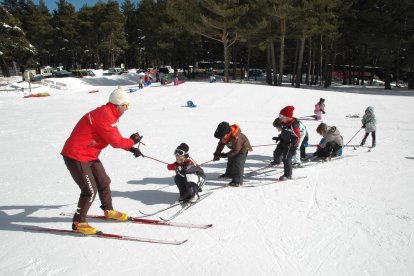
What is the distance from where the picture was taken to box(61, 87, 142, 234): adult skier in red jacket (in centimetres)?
404

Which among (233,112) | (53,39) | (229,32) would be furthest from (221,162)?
(53,39)

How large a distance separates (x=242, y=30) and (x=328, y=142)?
910 inches

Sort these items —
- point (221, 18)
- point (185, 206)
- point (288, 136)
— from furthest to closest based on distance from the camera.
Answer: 1. point (221, 18)
2. point (288, 136)
3. point (185, 206)

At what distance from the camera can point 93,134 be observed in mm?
4129

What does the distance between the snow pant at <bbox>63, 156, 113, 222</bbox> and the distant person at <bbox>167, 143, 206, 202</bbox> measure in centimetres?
127

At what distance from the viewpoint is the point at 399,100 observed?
755 inches

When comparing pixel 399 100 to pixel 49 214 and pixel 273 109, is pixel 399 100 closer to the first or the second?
pixel 273 109

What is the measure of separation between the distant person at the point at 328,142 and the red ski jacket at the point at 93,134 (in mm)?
5632

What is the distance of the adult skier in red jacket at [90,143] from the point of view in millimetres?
4035

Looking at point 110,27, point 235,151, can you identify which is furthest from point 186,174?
point 110,27

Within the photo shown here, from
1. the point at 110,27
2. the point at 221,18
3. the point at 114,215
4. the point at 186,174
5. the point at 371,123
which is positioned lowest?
the point at 114,215

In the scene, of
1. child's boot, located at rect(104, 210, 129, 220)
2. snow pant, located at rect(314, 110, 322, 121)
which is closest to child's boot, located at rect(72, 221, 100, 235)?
child's boot, located at rect(104, 210, 129, 220)

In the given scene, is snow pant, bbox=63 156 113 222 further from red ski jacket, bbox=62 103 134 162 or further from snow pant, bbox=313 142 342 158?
snow pant, bbox=313 142 342 158

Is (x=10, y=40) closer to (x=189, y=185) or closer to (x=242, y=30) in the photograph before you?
(x=242, y=30)
